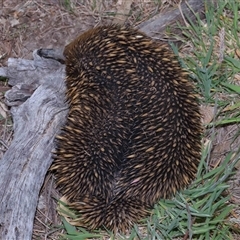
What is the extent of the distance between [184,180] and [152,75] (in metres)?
0.68

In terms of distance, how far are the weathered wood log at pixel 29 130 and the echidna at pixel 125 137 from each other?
0.12 metres

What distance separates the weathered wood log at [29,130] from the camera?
3.22 m

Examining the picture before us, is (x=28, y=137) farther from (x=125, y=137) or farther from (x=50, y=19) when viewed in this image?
(x=50, y=19)

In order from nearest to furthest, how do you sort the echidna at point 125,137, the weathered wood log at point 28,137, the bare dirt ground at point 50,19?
the weathered wood log at point 28,137 < the echidna at point 125,137 < the bare dirt ground at point 50,19

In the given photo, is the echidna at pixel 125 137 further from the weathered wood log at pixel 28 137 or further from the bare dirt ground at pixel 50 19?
the bare dirt ground at pixel 50 19

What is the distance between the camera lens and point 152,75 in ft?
11.4

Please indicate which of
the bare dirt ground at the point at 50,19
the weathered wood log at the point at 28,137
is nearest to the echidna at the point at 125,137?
the weathered wood log at the point at 28,137

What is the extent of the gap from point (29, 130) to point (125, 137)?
630 mm

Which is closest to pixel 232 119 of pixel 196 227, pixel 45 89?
pixel 196 227

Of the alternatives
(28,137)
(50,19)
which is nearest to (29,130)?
(28,137)

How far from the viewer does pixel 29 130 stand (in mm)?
3525

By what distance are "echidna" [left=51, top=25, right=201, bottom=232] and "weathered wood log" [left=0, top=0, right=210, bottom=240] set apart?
117 mm

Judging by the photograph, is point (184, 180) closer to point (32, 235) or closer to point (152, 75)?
point (152, 75)

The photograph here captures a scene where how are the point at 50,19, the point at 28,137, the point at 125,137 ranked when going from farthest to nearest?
1. the point at 50,19
2. the point at 28,137
3. the point at 125,137
